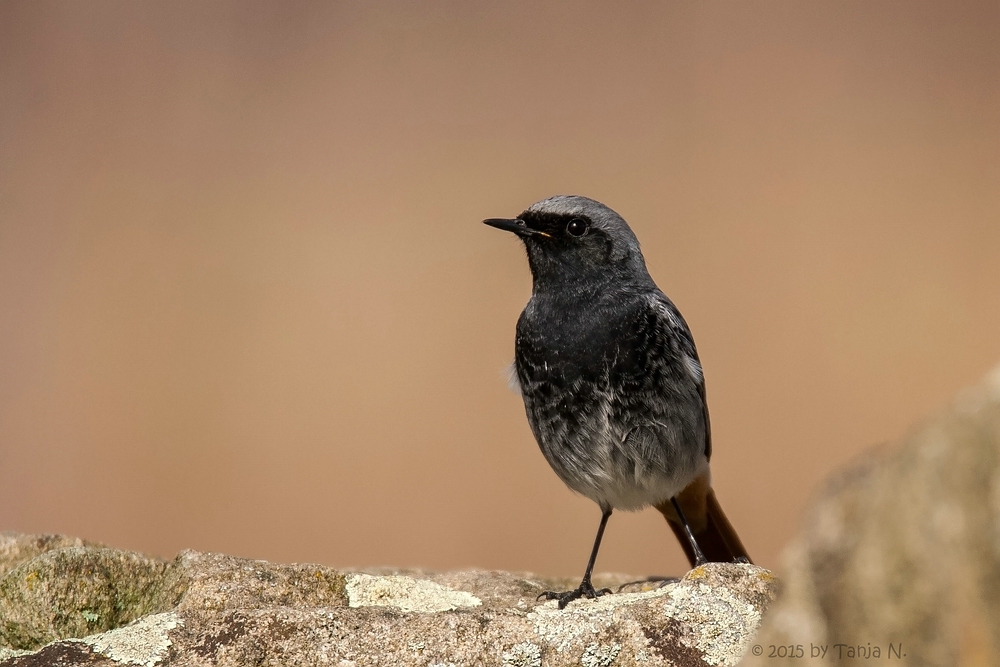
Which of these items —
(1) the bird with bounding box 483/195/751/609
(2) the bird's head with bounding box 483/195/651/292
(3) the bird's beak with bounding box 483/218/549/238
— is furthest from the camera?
(3) the bird's beak with bounding box 483/218/549/238

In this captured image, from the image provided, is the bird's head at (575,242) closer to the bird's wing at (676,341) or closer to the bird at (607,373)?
the bird at (607,373)

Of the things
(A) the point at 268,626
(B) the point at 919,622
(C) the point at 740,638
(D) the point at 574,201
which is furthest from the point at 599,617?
(D) the point at 574,201

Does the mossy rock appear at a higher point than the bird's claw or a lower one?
higher

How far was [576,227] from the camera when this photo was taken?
4246mm

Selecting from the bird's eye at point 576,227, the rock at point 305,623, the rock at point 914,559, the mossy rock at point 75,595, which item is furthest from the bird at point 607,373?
the rock at point 914,559

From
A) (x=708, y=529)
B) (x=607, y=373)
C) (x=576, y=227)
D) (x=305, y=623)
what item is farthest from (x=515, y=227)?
(x=305, y=623)

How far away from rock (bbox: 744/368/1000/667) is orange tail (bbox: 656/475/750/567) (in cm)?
302

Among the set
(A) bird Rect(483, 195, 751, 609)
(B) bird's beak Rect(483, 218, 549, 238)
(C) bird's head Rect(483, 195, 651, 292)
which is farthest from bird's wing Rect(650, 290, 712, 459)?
(B) bird's beak Rect(483, 218, 549, 238)

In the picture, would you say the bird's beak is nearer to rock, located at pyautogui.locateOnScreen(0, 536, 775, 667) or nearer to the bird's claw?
the bird's claw


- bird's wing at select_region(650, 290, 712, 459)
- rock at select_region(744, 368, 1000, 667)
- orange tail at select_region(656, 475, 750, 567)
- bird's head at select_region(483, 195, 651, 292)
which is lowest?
orange tail at select_region(656, 475, 750, 567)

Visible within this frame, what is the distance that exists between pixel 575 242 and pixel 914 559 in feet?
10.1

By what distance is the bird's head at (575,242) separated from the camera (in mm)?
4191

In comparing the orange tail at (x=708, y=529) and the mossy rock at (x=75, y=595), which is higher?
the mossy rock at (x=75, y=595)

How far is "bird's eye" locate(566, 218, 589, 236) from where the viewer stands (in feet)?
13.9
